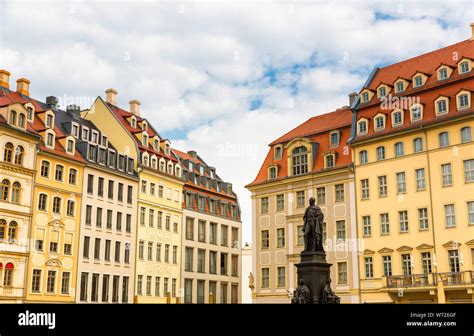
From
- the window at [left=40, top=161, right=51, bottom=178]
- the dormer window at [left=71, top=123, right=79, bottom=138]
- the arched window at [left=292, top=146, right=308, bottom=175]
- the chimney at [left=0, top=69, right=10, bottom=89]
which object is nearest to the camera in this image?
the window at [left=40, top=161, right=51, bottom=178]

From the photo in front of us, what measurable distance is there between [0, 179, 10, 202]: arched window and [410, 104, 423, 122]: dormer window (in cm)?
2735

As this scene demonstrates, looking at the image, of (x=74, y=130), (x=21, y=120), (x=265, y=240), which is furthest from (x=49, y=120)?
(x=265, y=240)

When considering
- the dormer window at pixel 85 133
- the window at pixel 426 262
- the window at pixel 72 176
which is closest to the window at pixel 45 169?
the window at pixel 72 176

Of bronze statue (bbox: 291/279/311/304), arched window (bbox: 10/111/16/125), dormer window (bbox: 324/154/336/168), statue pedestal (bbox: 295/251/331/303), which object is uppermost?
arched window (bbox: 10/111/16/125)

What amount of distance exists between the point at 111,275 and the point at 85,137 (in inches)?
450

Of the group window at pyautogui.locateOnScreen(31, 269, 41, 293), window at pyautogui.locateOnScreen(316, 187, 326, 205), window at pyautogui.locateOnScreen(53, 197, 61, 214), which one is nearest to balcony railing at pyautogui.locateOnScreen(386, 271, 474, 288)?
window at pyautogui.locateOnScreen(316, 187, 326, 205)

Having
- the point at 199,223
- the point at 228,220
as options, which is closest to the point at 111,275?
the point at 199,223

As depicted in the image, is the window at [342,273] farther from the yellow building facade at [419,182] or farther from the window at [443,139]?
the window at [443,139]

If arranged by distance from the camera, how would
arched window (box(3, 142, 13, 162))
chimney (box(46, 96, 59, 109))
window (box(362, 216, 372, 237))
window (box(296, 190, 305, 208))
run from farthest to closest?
chimney (box(46, 96, 59, 109)), window (box(296, 190, 305, 208)), window (box(362, 216, 372, 237)), arched window (box(3, 142, 13, 162))

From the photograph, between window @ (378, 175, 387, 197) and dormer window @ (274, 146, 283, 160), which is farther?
dormer window @ (274, 146, 283, 160)

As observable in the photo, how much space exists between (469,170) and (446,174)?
1.53 metres

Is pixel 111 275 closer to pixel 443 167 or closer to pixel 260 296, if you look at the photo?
pixel 260 296

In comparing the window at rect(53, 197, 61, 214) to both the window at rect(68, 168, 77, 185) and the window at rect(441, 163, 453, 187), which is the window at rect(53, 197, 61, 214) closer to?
the window at rect(68, 168, 77, 185)

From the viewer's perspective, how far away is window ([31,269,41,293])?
44178 millimetres
